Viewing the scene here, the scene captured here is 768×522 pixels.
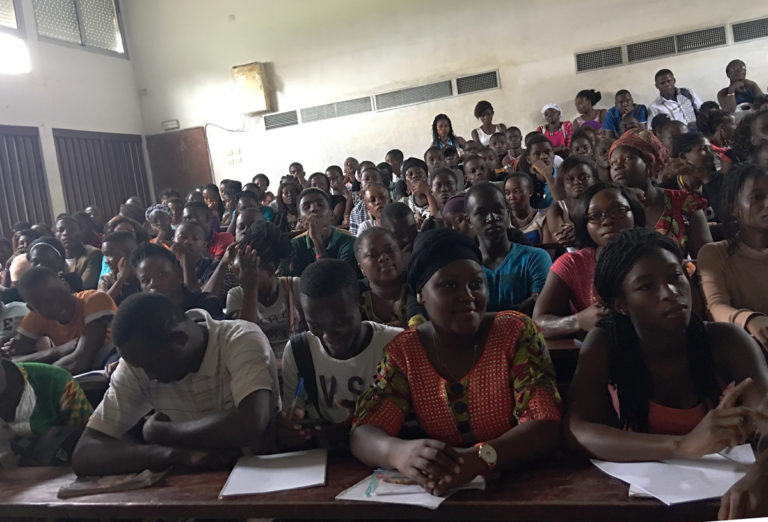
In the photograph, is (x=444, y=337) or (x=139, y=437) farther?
(x=139, y=437)

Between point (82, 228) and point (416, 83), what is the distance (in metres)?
5.53

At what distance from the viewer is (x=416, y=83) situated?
932cm

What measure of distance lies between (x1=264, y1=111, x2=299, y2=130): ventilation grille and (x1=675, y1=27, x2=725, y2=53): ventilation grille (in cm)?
587

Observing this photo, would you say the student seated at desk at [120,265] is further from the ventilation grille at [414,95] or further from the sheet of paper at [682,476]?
the ventilation grille at [414,95]

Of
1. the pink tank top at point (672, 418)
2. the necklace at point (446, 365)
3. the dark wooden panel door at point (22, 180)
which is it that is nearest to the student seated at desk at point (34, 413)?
the necklace at point (446, 365)

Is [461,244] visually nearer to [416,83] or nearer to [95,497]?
[95,497]

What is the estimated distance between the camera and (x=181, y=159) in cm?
1088

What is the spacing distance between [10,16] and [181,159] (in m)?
3.32

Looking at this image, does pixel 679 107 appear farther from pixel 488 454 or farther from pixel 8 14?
pixel 8 14

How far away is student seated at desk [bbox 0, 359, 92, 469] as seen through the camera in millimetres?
2090

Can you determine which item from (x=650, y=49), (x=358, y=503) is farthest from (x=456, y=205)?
(x=650, y=49)

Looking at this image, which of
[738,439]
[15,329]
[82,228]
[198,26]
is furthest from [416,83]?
[738,439]

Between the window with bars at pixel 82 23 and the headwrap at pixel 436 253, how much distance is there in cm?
966

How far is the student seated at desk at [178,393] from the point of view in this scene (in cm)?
170
